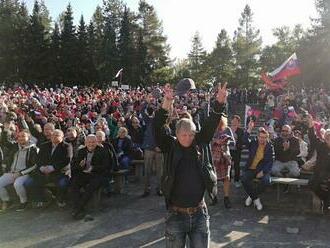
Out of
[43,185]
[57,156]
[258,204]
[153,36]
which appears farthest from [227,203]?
[153,36]

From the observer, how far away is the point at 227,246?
609cm

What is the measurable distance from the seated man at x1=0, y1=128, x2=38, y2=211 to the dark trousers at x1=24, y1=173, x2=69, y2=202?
124 mm

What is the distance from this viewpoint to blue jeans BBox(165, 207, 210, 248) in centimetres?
401

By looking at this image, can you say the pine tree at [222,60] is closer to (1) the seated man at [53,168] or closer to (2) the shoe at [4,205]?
(1) the seated man at [53,168]

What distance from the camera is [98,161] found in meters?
7.96

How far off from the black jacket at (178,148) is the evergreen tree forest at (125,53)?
133ft

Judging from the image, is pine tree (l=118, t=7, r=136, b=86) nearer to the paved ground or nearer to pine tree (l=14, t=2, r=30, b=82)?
pine tree (l=14, t=2, r=30, b=82)

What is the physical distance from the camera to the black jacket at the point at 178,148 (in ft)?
13.1

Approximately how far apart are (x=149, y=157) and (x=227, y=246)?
321 centimetres

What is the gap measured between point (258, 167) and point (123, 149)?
3085 mm

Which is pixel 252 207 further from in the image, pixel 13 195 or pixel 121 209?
pixel 13 195

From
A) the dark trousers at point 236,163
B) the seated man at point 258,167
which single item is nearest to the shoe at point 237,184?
the dark trousers at point 236,163

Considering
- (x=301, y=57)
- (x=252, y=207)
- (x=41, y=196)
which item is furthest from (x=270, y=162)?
(x=301, y=57)

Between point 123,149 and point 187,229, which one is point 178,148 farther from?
point 123,149
